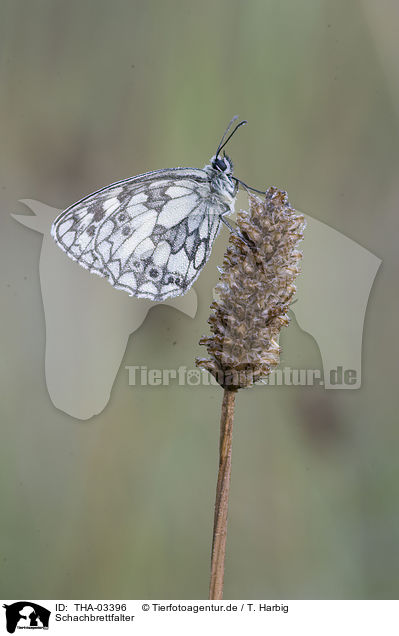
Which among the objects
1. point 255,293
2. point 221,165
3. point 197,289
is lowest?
point 255,293

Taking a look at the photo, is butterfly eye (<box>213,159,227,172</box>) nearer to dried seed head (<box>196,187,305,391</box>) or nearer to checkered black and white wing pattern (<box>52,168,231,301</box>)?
checkered black and white wing pattern (<box>52,168,231,301</box>)

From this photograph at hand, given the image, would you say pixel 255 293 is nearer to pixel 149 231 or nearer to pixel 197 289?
pixel 149 231

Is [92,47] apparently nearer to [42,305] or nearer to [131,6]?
[131,6]

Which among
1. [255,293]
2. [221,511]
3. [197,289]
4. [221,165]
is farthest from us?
[197,289]

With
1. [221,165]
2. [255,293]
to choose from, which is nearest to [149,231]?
[221,165]

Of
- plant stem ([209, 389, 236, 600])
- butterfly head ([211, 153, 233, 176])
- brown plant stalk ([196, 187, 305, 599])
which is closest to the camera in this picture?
plant stem ([209, 389, 236, 600])

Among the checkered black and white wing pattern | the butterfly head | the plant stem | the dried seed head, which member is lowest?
the plant stem

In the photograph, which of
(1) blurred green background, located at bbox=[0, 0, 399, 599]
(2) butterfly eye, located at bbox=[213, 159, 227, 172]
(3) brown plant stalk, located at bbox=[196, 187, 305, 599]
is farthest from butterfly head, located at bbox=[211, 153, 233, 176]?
(3) brown plant stalk, located at bbox=[196, 187, 305, 599]

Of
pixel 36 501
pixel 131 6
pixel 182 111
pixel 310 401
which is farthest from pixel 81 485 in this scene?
pixel 131 6

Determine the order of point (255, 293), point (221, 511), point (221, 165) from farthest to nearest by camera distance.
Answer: point (221, 165), point (255, 293), point (221, 511)
